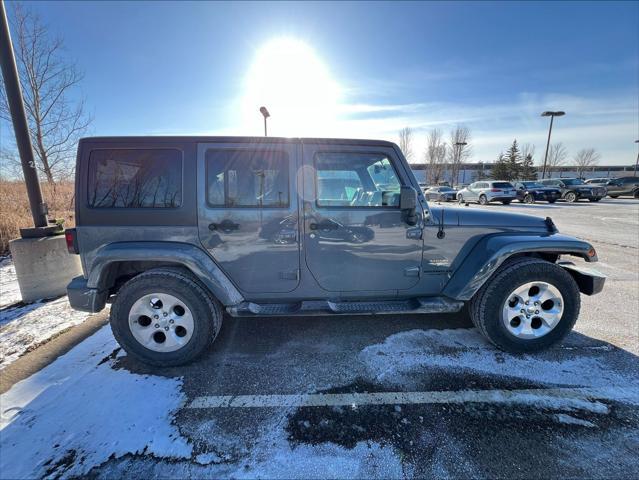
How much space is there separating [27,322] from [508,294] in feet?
17.8

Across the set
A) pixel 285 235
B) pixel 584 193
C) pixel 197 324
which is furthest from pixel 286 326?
pixel 584 193

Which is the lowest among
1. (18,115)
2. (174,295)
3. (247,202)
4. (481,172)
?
(174,295)

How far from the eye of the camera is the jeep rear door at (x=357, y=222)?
2.71 meters

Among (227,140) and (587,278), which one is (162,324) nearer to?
(227,140)

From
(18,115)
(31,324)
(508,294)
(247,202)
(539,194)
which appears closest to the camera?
(247,202)

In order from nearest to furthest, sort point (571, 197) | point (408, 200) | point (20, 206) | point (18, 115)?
1. point (408, 200)
2. point (18, 115)
3. point (20, 206)
4. point (571, 197)

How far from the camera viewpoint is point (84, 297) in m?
2.62

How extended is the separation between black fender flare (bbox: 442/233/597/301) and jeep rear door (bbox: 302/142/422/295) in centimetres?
43

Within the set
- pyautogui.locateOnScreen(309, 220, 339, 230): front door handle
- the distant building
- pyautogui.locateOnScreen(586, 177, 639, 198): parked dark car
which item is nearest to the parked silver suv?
pyautogui.locateOnScreen(586, 177, 639, 198): parked dark car

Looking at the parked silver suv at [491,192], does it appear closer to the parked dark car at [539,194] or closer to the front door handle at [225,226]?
the parked dark car at [539,194]

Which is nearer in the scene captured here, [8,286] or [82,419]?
[82,419]

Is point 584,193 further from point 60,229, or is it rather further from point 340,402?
point 60,229

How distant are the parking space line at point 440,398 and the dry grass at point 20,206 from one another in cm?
494

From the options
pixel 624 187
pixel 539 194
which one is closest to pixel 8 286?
pixel 539 194
